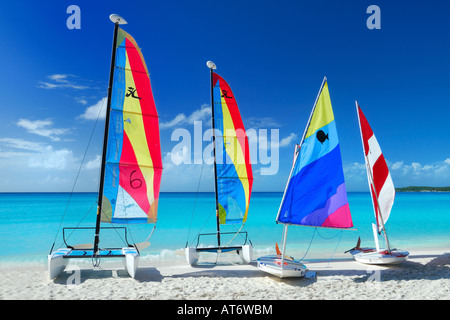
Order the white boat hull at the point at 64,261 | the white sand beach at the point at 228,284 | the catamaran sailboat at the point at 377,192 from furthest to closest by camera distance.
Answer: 1. the catamaran sailboat at the point at 377,192
2. the white boat hull at the point at 64,261
3. the white sand beach at the point at 228,284

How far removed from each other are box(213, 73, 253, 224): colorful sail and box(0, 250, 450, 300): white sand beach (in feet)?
6.98

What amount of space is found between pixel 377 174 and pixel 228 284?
6422mm

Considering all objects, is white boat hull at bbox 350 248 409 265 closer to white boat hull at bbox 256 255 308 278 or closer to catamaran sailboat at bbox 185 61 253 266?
white boat hull at bbox 256 255 308 278

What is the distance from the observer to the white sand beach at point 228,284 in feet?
20.7

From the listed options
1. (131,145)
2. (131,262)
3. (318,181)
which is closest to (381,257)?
(318,181)

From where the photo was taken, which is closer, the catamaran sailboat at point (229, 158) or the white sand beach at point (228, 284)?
the white sand beach at point (228, 284)

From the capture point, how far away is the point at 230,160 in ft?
35.2

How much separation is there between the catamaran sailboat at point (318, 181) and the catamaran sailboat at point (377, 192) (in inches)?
104

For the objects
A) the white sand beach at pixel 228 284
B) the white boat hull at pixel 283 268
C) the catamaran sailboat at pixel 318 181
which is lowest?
the white sand beach at pixel 228 284

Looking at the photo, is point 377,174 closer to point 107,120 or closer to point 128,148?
point 128,148

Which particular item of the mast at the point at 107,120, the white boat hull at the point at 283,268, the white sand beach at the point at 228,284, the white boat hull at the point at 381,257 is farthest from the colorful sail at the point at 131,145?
the white boat hull at the point at 381,257

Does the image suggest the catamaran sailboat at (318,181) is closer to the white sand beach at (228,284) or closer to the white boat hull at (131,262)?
the white sand beach at (228,284)

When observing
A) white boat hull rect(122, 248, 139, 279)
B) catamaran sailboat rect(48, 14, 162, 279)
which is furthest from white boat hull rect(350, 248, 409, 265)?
white boat hull rect(122, 248, 139, 279)
